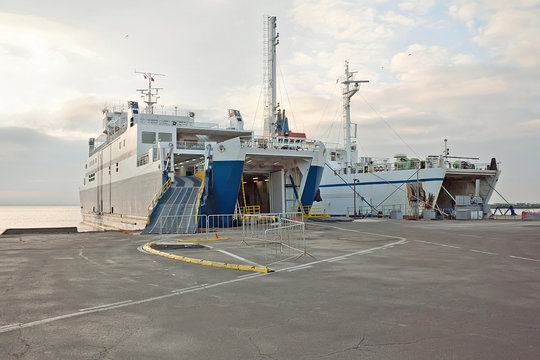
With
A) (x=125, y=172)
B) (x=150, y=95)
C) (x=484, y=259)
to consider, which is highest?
(x=150, y=95)

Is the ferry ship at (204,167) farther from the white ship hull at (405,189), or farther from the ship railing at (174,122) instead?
the white ship hull at (405,189)

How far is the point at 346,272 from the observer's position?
938cm

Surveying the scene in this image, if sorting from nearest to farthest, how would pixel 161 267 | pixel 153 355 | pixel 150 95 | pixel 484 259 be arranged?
pixel 153 355
pixel 161 267
pixel 484 259
pixel 150 95

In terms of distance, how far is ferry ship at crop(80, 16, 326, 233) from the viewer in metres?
24.8

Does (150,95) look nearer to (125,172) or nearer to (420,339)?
(125,172)

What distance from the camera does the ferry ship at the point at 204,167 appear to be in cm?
2480

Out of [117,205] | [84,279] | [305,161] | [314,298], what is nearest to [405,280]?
[314,298]

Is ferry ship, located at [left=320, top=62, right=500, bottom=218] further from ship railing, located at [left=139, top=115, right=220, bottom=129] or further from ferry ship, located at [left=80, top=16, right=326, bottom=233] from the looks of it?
ship railing, located at [left=139, top=115, right=220, bottom=129]

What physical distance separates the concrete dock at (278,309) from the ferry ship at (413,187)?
2280 cm

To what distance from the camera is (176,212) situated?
75.4 feet

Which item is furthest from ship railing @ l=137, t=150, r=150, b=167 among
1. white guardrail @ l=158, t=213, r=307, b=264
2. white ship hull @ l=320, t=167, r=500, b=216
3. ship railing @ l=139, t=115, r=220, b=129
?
white ship hull @ l=320, t=167, r=500, b=216

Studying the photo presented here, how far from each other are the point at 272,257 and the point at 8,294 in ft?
21.8

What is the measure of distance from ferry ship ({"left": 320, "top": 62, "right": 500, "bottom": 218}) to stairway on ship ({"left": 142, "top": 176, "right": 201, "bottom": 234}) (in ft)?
54.4

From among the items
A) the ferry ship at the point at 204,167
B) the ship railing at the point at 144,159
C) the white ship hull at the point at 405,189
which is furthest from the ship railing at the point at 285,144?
the white ship hull at the point at 405,189
